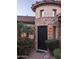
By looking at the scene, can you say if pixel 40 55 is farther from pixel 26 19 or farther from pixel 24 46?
pixel 26 19

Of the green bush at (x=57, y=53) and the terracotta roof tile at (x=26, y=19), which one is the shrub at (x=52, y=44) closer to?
the green bush at (x=57, y=53)

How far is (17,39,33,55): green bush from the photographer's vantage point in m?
3.00

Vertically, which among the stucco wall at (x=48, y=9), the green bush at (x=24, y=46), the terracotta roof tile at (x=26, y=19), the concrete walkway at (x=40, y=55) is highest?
the stucco wall at (x=48, y=9)

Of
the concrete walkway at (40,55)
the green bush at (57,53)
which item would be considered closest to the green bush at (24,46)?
the concrete walkway at (40,55)

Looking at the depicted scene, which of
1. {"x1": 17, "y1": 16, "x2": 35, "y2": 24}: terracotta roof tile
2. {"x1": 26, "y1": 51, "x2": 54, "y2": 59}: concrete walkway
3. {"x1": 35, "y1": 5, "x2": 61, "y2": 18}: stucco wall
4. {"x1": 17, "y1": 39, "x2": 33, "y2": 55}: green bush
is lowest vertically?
{"x1": 26, "y1": 51, "x2": 54, "y2": 59}: concrete walkway

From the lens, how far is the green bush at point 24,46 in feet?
9.85

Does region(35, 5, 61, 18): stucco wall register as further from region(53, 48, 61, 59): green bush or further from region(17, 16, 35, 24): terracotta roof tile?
region(53, 48, 61, 59): green bush

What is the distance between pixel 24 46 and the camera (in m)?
3.02

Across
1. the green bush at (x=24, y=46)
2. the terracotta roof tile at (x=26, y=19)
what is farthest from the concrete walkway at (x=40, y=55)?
→ the terracotta roof tile at (x=26, y=19)

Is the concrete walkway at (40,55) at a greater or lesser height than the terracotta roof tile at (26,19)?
lesser

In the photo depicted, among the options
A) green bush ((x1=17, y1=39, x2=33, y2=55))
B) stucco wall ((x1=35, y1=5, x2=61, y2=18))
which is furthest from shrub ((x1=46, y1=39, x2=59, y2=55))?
stucco wall ((x1=35, y1=5, x2=61, y2=18))

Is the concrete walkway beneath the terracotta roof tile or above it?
beneath

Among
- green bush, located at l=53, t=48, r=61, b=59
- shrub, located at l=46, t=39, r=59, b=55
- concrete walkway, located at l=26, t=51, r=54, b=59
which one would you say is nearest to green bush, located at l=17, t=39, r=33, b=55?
concrete walkway, located at l=26, t=51, r=54, b=59
